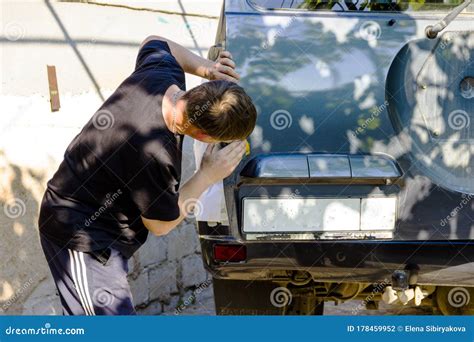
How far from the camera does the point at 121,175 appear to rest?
2.50m

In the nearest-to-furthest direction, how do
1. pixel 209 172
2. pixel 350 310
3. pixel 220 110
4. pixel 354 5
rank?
1. pixel 220 110
2. pixel 209 172
3. pixel 354 5
4. pixel 350 310

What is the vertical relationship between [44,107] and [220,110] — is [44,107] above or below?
above

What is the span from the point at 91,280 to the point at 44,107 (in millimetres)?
2012

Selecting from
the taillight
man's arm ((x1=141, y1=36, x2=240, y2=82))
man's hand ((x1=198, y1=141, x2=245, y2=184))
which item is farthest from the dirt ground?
man's hand ((x1=198, y1=141, x2=245, y2=184))

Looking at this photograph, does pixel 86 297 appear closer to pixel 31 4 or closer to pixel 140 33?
pixel 31 4

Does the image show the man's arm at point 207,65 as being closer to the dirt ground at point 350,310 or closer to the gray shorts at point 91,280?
the gray shorts at point 91,280

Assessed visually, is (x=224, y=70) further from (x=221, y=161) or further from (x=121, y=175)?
(x=121, y=175)

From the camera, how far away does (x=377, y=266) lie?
3.00 metres

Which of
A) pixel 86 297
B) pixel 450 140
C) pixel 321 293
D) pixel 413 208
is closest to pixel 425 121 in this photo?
pixel 450 140

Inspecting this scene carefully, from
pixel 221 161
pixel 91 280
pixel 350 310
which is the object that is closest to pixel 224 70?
pixel 221 161

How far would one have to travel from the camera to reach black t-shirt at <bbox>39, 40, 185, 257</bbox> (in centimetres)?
246

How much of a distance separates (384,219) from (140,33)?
2941 millimetres

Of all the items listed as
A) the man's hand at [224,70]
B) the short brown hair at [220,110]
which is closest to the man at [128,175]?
the short brown hair at [220,110]

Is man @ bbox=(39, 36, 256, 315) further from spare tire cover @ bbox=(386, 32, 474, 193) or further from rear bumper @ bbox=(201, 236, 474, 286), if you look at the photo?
spare tire cover @ bbox=(386, 32, 474, 193)
